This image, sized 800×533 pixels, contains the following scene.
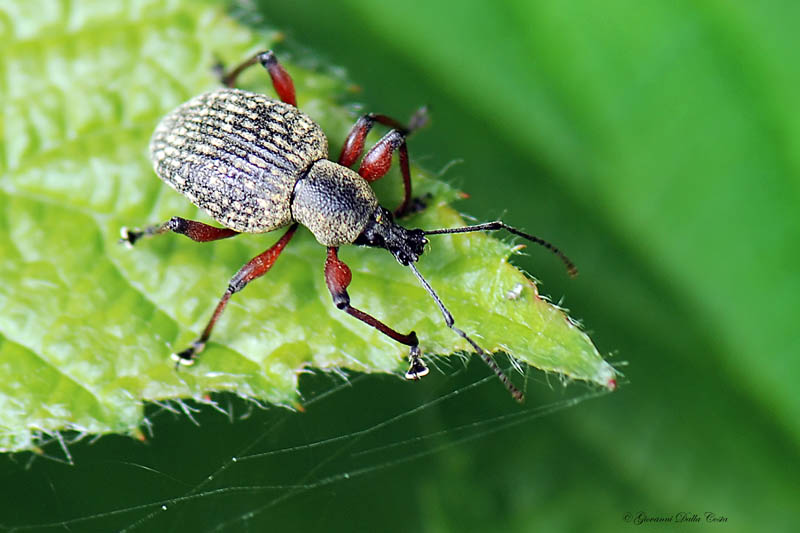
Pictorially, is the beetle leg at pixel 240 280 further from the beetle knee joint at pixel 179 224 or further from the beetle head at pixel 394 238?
the beetle head at pixel 394 238

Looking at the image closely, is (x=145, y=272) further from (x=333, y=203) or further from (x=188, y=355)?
(x=333, y=203)

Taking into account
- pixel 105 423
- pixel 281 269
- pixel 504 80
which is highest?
pixel 504 80

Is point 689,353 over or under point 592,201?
under

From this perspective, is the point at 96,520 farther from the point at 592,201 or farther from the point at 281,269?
the point at 592,201

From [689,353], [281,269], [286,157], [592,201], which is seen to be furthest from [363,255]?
[689,353]

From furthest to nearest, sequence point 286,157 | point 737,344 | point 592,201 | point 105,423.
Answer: point 592,201
point 737,344
point 286,157
point 105,423

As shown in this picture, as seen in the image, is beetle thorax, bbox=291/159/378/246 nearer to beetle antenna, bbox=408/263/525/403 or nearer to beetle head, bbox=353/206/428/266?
beetle head, bbox=353/206/428/266
